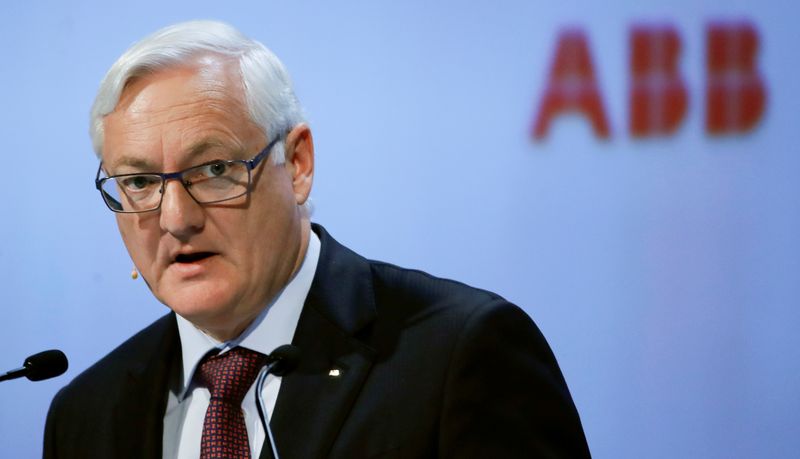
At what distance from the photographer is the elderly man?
1.94 m

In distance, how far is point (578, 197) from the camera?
9.01 ft

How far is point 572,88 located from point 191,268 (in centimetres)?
125

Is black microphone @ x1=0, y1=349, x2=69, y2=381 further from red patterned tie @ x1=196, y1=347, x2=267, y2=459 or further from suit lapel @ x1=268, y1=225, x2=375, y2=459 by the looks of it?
suit lapel @ x1=268, y1=225, x2=375, y2=459

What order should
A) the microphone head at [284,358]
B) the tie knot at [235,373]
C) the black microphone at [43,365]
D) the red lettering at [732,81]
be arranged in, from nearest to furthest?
the microphone head at [284,358]
the black microphone at [43,365]
the tie knot at [235,373]
the red lettering at [732,81]

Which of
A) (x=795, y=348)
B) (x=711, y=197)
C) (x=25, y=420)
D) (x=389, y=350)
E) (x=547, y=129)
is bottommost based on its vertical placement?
(x=25, y=420)

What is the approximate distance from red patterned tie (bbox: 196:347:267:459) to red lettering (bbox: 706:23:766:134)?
1.38 m

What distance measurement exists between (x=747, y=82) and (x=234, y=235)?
4.80 feet

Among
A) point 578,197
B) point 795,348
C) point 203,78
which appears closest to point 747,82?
point 578,197

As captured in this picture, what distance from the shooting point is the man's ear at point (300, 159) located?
2115 mm

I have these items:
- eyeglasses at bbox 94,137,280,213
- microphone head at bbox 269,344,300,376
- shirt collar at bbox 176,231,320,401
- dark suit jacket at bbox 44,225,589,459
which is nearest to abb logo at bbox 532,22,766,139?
dark suit jacket at bbox 44,225,589,459

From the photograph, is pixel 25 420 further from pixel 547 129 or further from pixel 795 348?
pixel 795 348

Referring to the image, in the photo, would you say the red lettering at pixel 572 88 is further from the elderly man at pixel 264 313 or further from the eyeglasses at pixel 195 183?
the eyeglasses at pixel 195 183

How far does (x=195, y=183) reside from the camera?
1.94 metres

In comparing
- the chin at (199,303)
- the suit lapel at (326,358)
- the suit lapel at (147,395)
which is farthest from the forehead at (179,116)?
the suit lapel at (147,395)
